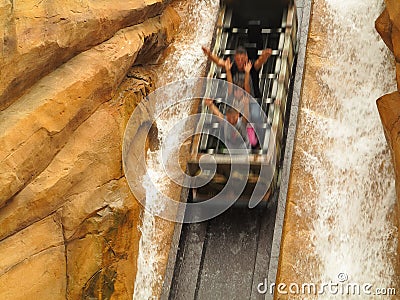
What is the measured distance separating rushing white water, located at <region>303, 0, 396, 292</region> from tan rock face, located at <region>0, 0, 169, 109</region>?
2.50 metres

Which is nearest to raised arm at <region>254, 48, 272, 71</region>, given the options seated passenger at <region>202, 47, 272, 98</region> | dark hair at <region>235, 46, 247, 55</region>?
seated passenger at <region>202, 47, 272, 98</region>

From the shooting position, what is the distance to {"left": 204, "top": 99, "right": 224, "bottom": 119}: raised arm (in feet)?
21.4

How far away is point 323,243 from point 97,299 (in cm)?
225

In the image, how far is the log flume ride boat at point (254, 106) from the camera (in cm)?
620

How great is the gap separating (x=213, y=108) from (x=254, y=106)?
1.38ft

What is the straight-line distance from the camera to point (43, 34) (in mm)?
5750

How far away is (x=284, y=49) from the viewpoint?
22.9 ft

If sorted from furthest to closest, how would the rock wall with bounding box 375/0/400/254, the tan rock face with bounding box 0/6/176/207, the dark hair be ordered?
the dark hair
the rock wall with bounding box 375/0/400/254
the tan rock face with bounding box 0/6/176/207

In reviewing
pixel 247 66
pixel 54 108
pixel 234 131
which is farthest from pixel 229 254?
pixel 54 108

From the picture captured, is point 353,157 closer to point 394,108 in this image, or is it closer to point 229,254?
point 394,108

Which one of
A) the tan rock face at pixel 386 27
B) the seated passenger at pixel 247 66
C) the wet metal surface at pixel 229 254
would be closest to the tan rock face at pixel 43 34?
the seated passenger at pixel 247 66

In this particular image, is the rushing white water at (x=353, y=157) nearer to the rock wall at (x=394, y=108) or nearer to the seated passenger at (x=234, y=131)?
the rock wall at (x=394, y=108)

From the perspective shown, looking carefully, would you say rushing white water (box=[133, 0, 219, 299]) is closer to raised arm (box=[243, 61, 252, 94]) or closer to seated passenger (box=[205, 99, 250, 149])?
seated passenger (box=[205, 99, 250, 149])

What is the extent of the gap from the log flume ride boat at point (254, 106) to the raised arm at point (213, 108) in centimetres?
6
